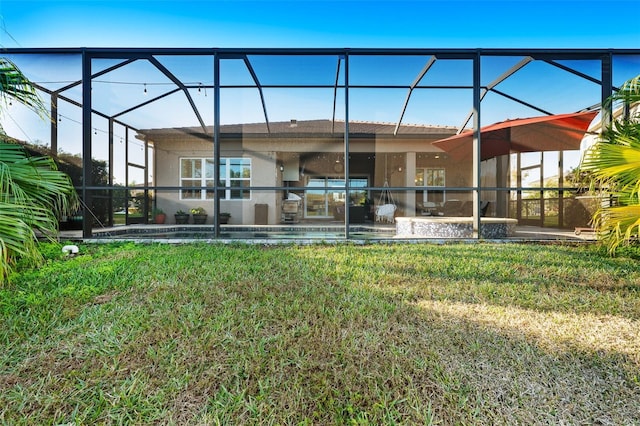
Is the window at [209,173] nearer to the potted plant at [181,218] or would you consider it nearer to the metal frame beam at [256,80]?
the potted plant at [181,218]

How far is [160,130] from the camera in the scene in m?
10.4

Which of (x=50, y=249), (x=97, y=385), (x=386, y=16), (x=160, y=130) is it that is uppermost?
(x=386, y=16)

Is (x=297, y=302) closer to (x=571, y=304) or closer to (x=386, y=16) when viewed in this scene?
(x=571, y=304)

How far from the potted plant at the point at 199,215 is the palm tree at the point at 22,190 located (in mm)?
6267

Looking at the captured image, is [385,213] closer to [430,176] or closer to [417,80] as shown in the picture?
[417,80]

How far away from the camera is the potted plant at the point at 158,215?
9.82 m

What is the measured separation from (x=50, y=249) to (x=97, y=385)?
13.4 feet

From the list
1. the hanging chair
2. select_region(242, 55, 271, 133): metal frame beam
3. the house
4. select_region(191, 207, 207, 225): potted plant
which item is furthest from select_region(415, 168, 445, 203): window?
select_region(191, 207, 207, 225): potted plant

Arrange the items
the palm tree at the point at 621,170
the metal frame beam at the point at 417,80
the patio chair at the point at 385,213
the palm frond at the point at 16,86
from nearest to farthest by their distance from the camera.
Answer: the palm frond at the point at 16,86 < the palm tree at the point at 621,170 < the metal frame beam at the point at 417,80 < the patio chair at the point at 385,213

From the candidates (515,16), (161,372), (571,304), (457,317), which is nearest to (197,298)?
(161,372)

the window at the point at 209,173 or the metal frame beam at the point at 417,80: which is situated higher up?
the metal frame beam at the point at 417,80

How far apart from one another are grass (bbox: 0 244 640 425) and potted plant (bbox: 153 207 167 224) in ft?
22.1

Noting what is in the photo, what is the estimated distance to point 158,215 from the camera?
9898 mm

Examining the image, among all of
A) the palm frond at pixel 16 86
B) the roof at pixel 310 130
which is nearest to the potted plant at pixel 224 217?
the roof at pixel 310 130
